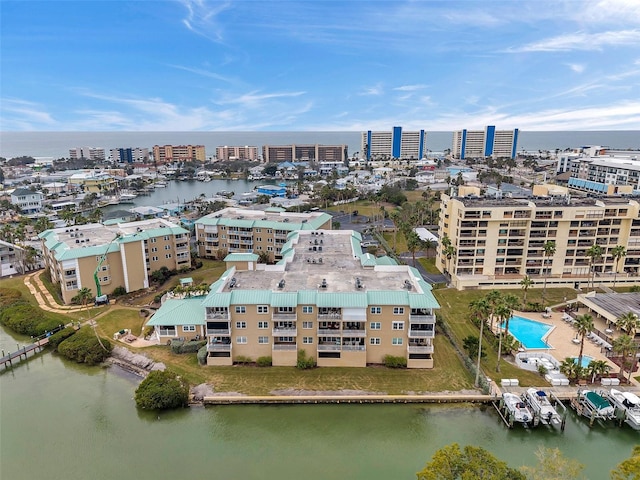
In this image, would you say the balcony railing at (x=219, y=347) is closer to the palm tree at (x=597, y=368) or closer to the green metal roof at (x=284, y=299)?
the green metal roof at (x=284, y=299)

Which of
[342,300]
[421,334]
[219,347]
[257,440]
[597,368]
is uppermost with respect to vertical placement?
[342,300]

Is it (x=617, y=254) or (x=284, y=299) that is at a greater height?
(x=284, y=299)

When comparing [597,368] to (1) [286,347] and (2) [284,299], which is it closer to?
(1) [286,347]

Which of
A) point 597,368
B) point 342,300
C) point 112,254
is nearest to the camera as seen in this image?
point 597,368

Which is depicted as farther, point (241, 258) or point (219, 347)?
point (241, 258)

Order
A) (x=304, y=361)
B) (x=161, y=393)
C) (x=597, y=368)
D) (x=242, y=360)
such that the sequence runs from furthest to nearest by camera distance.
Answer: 1. (x=242, y=360)
2. (x=304, y=361)
3. (x=597, y=368)
4. (x=161, y=393)

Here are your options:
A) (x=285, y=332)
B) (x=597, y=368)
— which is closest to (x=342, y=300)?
(x=285, y=332)

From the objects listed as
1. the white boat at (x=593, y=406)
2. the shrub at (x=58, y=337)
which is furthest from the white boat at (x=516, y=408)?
the shrub at (x=58, y=337)

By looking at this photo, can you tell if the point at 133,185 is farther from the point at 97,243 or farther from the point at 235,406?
the point at 235,406
